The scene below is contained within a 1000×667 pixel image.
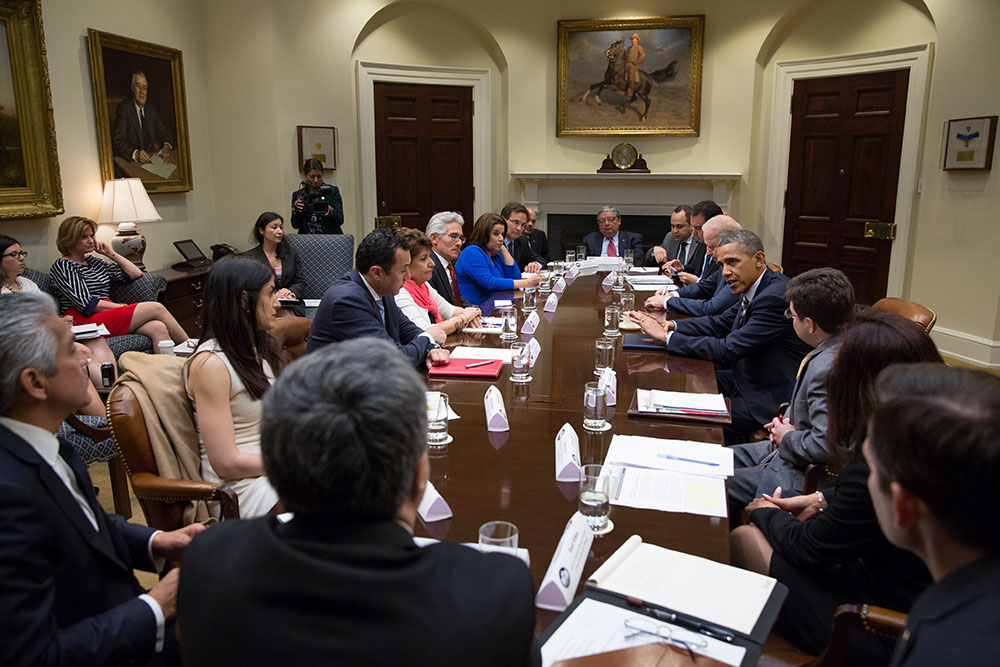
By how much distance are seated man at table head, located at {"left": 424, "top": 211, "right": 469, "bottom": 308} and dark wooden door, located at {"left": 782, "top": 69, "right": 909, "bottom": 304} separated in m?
4.61

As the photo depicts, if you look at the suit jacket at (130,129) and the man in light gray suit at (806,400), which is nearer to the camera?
the man in light gray suit at (806,400)

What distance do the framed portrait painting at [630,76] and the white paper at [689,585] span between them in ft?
24.1

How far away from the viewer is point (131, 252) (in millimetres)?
5727

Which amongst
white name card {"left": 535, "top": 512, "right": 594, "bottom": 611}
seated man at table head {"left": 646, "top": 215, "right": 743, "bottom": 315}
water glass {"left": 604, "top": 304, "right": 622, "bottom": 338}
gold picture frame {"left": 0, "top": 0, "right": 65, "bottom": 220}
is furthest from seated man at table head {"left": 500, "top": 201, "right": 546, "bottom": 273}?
white name card {"left": 535, "top": 512, "right": 594, "bottom": 611}

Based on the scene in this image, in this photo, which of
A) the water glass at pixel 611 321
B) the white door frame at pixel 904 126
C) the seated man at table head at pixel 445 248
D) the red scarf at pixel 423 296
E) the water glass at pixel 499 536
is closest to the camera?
the water glass at pixel 499 536

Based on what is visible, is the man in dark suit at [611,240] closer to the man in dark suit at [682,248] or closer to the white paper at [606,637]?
the man in dark suit at [682,248]

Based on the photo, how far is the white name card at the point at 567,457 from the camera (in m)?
1.91

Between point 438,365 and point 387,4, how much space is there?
19.4ft

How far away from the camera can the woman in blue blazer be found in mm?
5082

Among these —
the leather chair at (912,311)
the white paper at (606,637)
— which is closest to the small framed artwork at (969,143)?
the leather chair at (912,311)

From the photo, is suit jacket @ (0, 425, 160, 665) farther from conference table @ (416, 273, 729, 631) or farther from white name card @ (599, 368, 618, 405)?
white name card @ (599, 368, 618, 405)

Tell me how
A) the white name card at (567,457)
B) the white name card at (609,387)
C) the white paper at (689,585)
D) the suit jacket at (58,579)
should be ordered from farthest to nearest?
the white name card at (609,387) < the white name card at (567,457) < the white paper at (689,585) < the suit jacket at (58,579)

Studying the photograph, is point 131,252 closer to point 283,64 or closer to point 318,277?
point 318,277

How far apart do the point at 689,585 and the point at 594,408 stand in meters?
0.92
